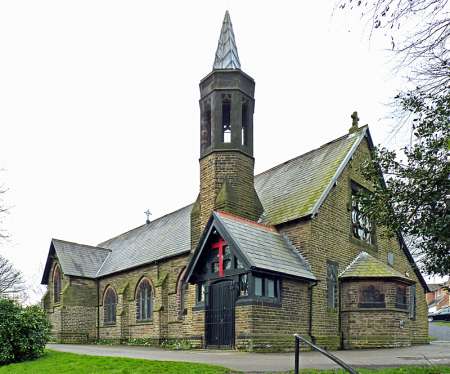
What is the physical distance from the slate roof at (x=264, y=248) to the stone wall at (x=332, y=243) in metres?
0.58

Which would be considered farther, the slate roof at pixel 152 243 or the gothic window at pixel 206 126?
the slate roof at pixel 152 243

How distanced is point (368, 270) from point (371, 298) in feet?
3.98

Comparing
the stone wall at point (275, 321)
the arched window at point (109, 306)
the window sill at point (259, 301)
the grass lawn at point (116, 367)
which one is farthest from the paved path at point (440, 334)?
the grass lawn at point (116, 367)

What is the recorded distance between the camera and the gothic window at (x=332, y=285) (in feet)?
72.5

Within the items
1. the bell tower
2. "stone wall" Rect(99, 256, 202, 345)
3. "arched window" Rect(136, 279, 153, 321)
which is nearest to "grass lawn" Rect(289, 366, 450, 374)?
the bell tower

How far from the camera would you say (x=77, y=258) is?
127 feet

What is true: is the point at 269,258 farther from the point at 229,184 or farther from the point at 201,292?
the point at 229,184

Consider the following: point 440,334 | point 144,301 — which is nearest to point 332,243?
point 144,301

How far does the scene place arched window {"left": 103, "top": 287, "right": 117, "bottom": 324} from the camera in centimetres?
3516

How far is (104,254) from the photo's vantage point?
41.1 meters

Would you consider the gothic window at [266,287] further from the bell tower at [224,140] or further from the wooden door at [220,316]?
the bell tower at [224,140]

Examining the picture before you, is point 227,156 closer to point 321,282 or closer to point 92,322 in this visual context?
point 321,282

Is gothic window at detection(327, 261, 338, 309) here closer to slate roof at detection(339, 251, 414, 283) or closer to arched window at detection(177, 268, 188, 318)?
slate roof at detection(339, 251, 414, 283)

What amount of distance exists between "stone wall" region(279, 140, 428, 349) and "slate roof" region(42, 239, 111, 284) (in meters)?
19.5
